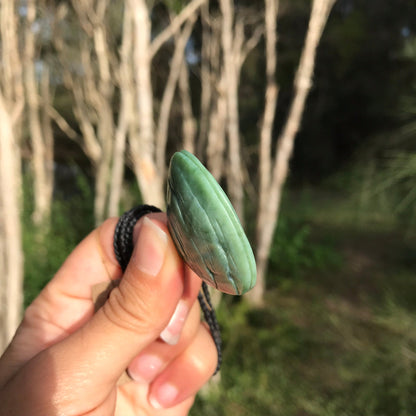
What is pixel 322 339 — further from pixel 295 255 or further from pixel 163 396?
pixel 163 396

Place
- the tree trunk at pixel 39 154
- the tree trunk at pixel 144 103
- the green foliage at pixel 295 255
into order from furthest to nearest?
the green foliage at pixel 295 255 < the tree trunk at pixel 39 154 < the tree trunk at pixel 144 103

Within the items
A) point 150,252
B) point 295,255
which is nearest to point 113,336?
point 150,252

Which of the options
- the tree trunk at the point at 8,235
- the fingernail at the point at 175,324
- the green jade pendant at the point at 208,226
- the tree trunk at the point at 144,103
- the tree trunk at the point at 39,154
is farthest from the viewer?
the tree trunk at the point at 39,154

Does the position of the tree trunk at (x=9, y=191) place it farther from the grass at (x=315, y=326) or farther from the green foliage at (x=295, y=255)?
the green foliage at (x=295, y=255)

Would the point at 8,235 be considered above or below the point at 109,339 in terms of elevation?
below

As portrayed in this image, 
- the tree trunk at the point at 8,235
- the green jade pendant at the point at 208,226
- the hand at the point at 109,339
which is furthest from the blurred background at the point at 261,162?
the green jade pendant at the point at 208,226

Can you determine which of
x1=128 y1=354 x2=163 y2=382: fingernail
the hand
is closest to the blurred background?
the hand
